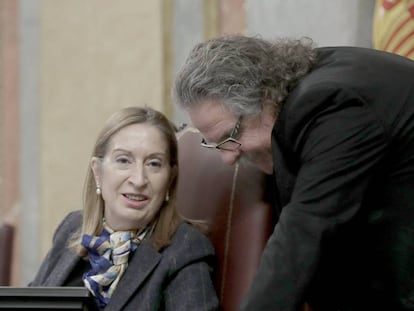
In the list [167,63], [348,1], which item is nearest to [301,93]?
[348,1]

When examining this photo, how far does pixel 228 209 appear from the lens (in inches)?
128

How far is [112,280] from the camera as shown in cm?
323

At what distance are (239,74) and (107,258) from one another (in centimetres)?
91

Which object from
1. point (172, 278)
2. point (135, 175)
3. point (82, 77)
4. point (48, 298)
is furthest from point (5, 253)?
point (82, 77)

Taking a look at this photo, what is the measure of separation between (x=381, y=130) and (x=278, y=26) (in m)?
1.87

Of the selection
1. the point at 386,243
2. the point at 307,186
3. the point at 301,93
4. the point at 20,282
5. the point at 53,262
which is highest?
the point at 301,93

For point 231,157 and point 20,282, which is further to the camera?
point 20,282

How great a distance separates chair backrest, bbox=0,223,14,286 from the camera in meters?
3.82

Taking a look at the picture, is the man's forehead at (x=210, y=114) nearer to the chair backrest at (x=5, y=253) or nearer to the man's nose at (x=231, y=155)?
the man's nose at (x=231, y=155)

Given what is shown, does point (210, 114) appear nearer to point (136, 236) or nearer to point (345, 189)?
point (345, 189)

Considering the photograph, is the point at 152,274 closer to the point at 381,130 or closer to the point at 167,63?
the point at 381,130

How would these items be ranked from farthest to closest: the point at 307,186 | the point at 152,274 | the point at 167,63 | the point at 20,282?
the point at 20,282 < the point at 167,63 < the point at 152,274 < the point at 307,186

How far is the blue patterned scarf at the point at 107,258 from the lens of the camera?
3223 millimetres

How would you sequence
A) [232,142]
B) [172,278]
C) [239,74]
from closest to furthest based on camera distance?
[239,74], [232,142], [172,278]
